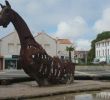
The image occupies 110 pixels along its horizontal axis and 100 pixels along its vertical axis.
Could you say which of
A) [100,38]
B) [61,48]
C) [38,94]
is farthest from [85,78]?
[100,38]

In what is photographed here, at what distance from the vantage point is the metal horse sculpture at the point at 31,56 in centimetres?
2202

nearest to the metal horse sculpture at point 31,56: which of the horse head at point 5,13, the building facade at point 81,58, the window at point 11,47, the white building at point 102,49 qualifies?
the horse head at point 5,13

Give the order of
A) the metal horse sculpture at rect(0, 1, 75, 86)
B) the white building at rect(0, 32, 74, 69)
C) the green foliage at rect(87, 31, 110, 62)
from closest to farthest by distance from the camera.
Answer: the metal horse sculpture at rect(0, 1, 75, 86)
the white building at rect(0, 32, 74, 69)
the green foliage at rect(87, 31, 110, 62)

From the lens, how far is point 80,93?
1906 centimetres

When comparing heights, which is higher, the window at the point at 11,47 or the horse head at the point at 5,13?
the window at the point at 11,47

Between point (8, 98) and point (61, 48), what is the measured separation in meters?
92.7

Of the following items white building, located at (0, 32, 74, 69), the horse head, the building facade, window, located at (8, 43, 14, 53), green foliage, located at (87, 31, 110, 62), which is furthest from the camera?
green foliage, located at (87, 31, 110, 62)

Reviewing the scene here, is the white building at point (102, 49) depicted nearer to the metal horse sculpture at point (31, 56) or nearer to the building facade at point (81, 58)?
the building facade at point (81, 58)

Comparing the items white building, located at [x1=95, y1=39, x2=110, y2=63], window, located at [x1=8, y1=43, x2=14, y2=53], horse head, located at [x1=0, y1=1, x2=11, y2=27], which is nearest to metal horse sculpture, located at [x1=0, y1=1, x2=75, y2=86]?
horse head, located at [x1=0, y1=1, x2=11, y2=27]

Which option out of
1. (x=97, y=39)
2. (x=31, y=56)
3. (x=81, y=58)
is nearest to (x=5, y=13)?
(x=31, y=56)

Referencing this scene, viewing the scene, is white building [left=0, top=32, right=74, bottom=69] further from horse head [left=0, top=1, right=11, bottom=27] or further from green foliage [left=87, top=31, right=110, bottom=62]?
horse head [left=0, top=1, right=11, bottom=27]

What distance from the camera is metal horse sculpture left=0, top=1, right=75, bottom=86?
2202 cm

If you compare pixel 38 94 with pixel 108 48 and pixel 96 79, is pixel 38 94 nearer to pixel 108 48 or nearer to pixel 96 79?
pixel 96 79

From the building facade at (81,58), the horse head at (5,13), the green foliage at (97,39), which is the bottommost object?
the horse head at (5,13)
